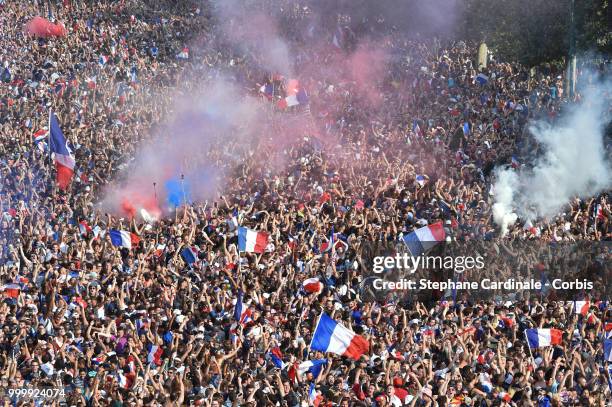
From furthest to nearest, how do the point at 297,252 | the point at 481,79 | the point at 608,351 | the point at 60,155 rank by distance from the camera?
the point at 481,79, the point at 60,155, the point at 297,252, the point at 608,351

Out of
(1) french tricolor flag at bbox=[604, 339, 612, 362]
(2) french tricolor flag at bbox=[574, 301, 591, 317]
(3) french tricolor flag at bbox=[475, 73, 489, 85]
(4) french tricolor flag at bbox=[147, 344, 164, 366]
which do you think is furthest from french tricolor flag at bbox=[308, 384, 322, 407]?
(3) french tricolor flag at bbox=[475, 73, 489, 85]

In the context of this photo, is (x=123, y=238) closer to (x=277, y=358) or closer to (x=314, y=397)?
(x=277, y=358)

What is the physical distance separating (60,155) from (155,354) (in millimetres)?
6711

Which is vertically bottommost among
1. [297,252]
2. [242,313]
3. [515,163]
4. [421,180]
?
[242,313]

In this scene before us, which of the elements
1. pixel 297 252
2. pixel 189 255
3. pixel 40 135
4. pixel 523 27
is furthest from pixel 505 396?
pixel 523 27

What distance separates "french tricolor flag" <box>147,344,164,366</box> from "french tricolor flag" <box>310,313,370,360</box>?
1.72m

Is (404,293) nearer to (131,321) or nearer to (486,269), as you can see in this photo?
(486,269)

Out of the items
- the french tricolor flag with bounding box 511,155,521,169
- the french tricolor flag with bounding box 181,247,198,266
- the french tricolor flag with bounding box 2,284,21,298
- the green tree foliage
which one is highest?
the green tree foliage

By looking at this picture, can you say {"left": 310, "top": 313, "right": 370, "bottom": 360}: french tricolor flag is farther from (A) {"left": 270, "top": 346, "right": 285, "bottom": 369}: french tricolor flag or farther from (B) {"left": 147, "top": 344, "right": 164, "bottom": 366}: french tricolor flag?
(B) {"left": 147, "top": 344, "right": 164, "bottom": 366}: french tricolor flag

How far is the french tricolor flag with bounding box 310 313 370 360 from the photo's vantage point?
1323 cm

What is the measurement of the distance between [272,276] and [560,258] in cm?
408

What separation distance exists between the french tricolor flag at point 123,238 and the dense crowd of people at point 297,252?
55 millimetres

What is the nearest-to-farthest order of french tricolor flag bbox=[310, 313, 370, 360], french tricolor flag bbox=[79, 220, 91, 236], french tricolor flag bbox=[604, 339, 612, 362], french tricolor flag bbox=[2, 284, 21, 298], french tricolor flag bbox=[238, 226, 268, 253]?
french tricolor flag bbox=[310, 313, 370, 360]
french tricolor flag bbox=[604, 339, 612, 362]
french tricolor flag bbox=[2, 284, 21, 298]
french tricolor flag bbox=[238, 226, 268, 253]
french tricolor flag bbox=[79, 220, 91, 236]

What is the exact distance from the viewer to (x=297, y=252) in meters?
16.3
